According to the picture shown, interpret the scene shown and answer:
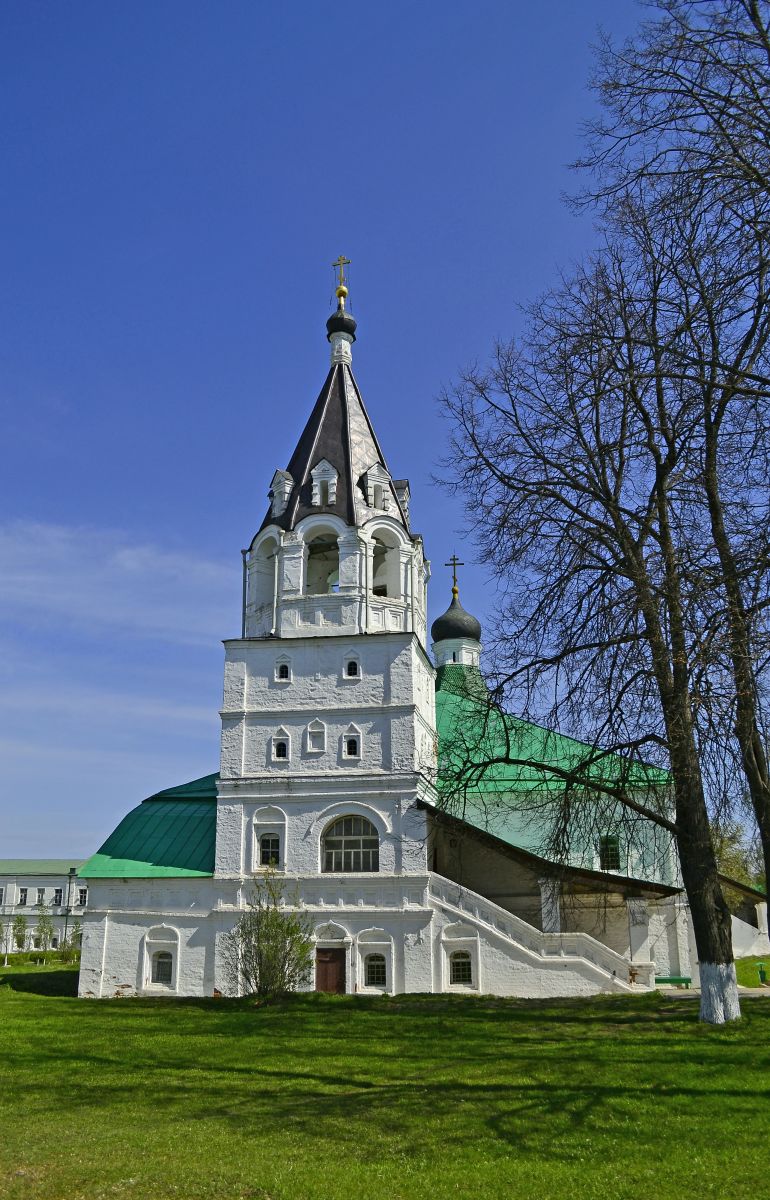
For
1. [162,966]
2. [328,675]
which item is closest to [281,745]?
[328,675]

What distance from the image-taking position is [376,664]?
25.6m

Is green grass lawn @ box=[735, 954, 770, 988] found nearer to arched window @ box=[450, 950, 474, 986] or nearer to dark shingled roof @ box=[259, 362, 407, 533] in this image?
arched window @ box=[450, 950, 474, 986]

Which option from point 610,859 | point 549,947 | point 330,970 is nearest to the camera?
point 549,947

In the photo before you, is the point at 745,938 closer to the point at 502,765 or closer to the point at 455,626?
the point at 502,765

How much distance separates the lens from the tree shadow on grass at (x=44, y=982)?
26.5m

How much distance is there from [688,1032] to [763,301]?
11137mm

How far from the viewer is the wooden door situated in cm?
2375

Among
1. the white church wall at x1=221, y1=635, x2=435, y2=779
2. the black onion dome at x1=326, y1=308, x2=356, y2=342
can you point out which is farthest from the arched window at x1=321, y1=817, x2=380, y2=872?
the black onion dome at x1=326, y1=308, x2=356, y2=342

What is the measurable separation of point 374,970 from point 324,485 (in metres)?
12.4

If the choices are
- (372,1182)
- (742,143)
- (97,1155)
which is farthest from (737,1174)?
(742,143)

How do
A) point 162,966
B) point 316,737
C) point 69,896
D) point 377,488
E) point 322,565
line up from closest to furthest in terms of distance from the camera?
point 162,966 < point 316,737 < point 377,488 < point 322,565 < point 69,896

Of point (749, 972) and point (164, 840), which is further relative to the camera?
point (749, 972)

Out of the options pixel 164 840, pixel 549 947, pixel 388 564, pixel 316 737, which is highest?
pixel 388 564

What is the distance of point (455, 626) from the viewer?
40906 mm
